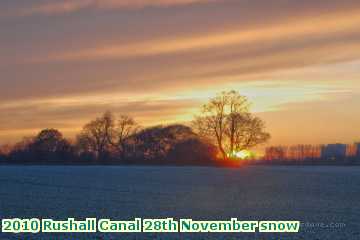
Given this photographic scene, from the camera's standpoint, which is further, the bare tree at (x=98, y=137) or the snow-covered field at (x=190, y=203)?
the bare tree at (x=98, y=137)

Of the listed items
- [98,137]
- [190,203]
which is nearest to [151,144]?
[98,137]

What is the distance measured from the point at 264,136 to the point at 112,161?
26071 millimetres

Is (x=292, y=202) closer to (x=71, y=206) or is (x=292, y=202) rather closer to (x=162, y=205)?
(x=162, y=205)

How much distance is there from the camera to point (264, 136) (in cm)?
10806

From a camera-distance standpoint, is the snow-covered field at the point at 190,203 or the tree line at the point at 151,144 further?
the tree line at the point at 151,144

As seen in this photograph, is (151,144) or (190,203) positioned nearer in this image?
(190,203)

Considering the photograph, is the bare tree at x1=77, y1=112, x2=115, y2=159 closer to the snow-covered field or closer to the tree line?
the tree line

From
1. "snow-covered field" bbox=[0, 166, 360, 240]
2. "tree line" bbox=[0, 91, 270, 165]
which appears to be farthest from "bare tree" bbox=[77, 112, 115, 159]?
"snow-covered field" bbox=[0, 166, 360, 240]

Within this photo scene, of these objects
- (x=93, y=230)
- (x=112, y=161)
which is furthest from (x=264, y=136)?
(x=93, y=230)

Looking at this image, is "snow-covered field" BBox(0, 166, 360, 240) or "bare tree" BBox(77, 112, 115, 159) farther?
"bare tree" BBox(77, 112, 115, 159)

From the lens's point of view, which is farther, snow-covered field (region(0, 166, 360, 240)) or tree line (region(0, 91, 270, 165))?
tree line (region(0, 91, 270, 165))

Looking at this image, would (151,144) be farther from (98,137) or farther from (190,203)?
(190,203)

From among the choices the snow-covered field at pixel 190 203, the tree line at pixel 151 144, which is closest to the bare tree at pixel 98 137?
the tree line at pixel 151 144

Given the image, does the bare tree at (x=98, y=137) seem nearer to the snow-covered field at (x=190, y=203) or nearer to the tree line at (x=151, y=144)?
the tree line at (x=151, y=144)
